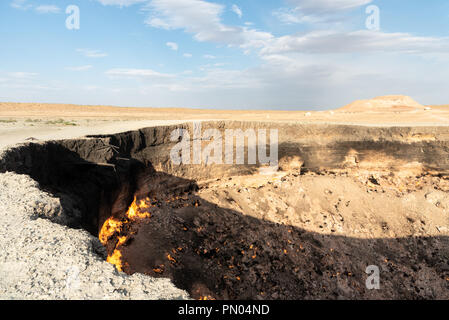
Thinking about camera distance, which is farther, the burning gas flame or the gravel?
the burning gas flame

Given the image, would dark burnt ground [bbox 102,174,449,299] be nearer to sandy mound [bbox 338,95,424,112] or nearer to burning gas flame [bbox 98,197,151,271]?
burning gas flame [bbox 98,197,151,271]

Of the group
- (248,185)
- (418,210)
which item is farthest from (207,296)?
(418,210)

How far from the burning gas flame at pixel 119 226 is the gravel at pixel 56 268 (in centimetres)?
396

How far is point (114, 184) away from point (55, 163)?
1.39 metres

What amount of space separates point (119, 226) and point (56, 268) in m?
5.48

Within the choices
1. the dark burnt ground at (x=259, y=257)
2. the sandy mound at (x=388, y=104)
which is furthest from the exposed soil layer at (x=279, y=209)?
the sandy mound at (x=388, y=104)

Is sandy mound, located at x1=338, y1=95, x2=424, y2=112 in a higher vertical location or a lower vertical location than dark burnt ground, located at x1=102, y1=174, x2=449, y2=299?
higher

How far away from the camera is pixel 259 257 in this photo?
770cm

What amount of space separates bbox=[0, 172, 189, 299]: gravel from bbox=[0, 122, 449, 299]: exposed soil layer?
222 cm

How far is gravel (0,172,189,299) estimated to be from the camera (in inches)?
81.0

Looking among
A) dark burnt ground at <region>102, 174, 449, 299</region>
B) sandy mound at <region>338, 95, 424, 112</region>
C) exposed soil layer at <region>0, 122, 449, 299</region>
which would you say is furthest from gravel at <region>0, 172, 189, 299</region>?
sandy mound at <region>338, 95, 424, 112</region>

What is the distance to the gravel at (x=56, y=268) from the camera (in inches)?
81.0

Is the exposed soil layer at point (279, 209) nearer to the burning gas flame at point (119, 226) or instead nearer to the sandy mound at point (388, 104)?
the burning gas flame at point (119, 226)

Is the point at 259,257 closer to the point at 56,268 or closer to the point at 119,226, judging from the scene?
the point at 119,226
